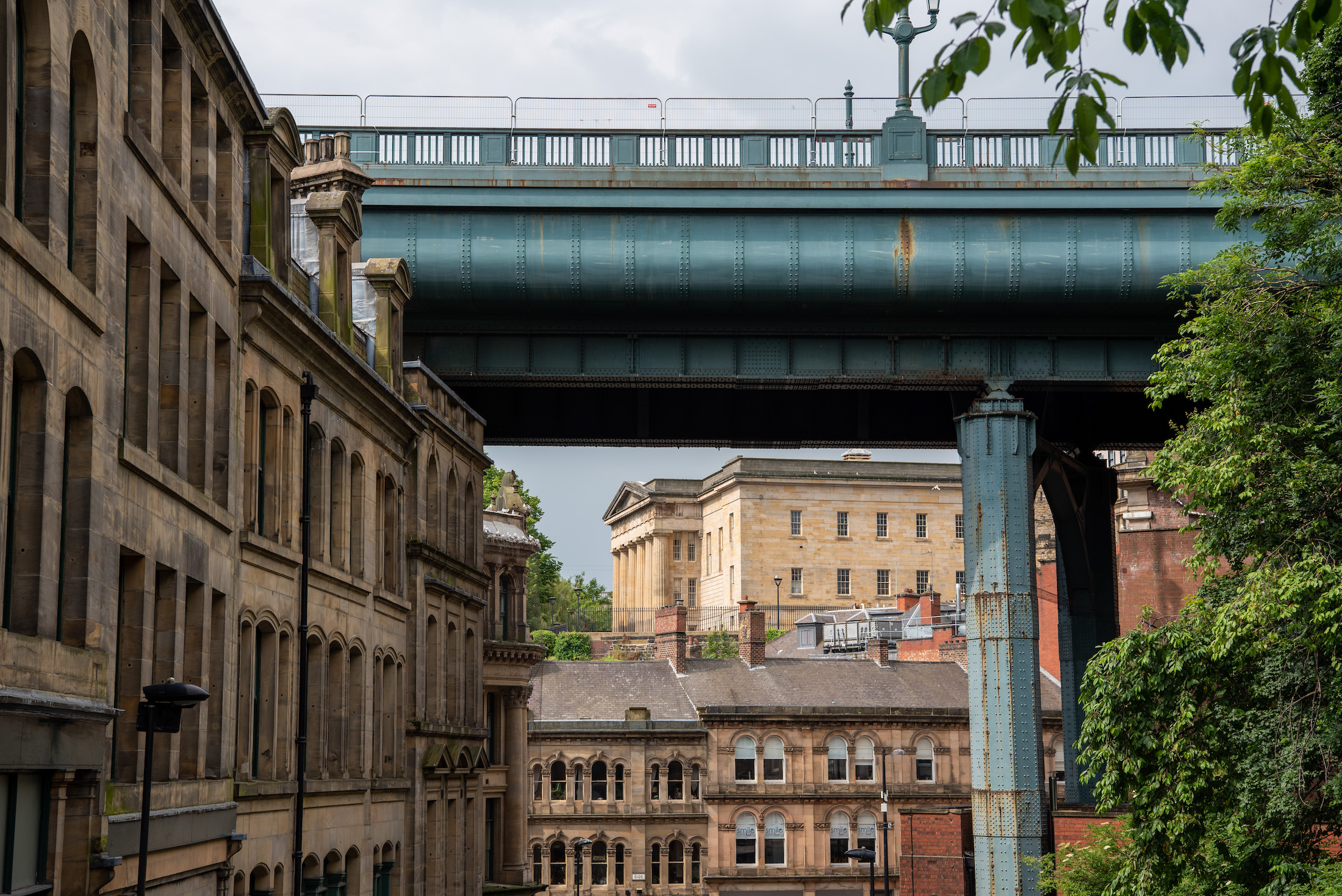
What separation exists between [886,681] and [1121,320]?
45.1m

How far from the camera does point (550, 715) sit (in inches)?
2931

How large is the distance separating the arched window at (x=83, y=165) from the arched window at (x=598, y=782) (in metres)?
61.3

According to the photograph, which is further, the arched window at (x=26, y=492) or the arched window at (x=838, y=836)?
the arched window at (x=838, y=836)

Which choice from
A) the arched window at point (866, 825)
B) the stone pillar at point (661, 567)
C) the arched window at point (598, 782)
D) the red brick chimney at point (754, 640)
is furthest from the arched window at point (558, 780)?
the stone pillar at point (661, 567)

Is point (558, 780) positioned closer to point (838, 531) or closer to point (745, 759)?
point (745, 759)

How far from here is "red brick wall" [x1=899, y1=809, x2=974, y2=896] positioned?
54156mm

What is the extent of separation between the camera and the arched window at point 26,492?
13227 mm

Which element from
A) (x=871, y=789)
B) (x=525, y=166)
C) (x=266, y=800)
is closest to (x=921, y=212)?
(x=525, y=166)

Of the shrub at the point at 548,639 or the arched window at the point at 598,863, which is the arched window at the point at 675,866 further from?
the shrub at the point at 548,639

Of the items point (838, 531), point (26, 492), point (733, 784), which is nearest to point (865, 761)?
point (733, 784)

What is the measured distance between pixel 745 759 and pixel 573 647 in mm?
42499

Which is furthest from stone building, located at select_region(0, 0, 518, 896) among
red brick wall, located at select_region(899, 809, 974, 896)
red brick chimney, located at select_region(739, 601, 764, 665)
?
red brick chimney, located at select_region(739, 601, 764, 665)

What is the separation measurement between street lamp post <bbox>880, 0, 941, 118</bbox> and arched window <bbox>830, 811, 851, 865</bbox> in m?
46.8

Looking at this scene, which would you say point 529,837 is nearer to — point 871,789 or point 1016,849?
point 871,789
